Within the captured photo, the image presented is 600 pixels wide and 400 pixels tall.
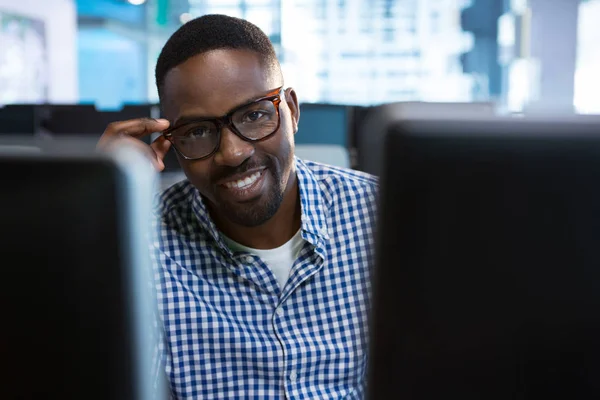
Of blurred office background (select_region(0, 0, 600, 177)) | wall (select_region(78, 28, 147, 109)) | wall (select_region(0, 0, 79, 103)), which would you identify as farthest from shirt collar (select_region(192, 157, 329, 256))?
wall (select_region(78, 28, 147, 109))

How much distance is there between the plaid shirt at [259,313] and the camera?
1035 mm

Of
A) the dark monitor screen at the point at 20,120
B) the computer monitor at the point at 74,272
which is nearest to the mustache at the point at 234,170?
the computer monitor at the point at 74,272

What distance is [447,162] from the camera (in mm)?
333

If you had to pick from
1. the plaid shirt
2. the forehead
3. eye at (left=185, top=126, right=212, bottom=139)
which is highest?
the forehead

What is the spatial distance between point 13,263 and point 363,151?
236 mm

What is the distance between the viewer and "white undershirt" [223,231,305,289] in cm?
115

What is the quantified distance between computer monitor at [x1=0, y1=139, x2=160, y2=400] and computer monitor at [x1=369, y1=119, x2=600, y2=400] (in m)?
0.15

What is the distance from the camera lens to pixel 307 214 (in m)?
1.16

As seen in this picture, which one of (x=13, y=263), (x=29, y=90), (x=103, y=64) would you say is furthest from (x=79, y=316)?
(x=103, y=64)

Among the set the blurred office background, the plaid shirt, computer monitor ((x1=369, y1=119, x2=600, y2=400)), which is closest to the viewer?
computer monitor ((x1=369, y1=119, x2=600, y2=400))

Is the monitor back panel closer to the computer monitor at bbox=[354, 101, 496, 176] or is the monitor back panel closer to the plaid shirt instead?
the computer monitor at bbox=[354, 101, 496, 176]

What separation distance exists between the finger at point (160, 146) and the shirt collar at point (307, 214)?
0.13m

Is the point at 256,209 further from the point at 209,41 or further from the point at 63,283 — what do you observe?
the point at 63,283

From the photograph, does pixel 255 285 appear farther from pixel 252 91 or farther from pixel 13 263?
pixel 13 263
